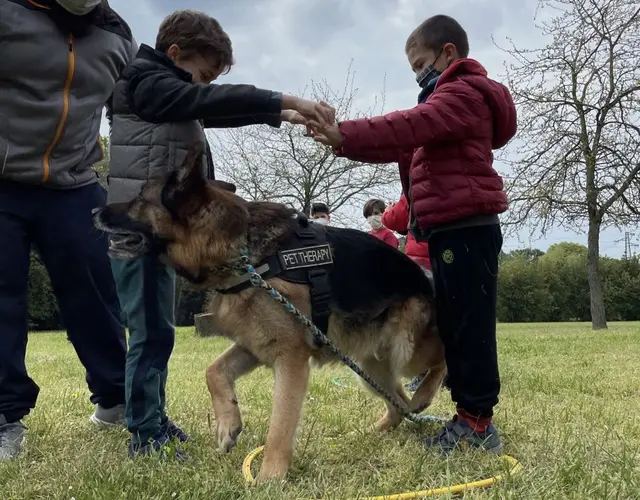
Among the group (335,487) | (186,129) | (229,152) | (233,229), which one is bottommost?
(335,487)

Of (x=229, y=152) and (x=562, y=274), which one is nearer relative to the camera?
(x=229, y=152)

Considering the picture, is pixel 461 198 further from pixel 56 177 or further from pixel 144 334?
pixel 56 177

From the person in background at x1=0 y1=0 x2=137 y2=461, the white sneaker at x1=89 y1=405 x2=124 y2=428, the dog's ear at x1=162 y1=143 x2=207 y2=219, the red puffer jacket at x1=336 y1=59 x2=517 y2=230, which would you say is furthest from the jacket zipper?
the red puffer jacket at x1=336 y1=59 x2=517 y2=230

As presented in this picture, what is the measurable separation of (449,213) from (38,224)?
2.53 meters

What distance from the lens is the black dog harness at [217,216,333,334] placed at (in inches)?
125

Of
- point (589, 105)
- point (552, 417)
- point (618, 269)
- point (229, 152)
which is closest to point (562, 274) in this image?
point (618, 269)

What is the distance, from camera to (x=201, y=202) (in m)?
3.12

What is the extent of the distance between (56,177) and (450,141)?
2388 mm

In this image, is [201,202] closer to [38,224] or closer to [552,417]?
[38,224]

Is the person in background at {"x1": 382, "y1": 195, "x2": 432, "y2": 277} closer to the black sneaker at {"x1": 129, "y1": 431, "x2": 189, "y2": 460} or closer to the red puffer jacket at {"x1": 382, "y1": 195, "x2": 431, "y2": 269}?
the red puffer jacket at {"x1": 382, "y1": 195, "x2": 431, "y2": 269}

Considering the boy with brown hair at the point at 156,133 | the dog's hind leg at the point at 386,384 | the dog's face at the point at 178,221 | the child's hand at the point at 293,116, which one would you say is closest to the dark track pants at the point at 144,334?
the boy with brown hair at the point at 156,133

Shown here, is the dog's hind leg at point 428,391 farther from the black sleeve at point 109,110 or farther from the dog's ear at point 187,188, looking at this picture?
the black sleeve at point 109,110

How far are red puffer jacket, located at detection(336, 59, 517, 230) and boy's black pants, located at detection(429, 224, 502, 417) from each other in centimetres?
15

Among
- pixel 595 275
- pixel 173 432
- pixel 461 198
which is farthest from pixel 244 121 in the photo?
pixel 595 275
